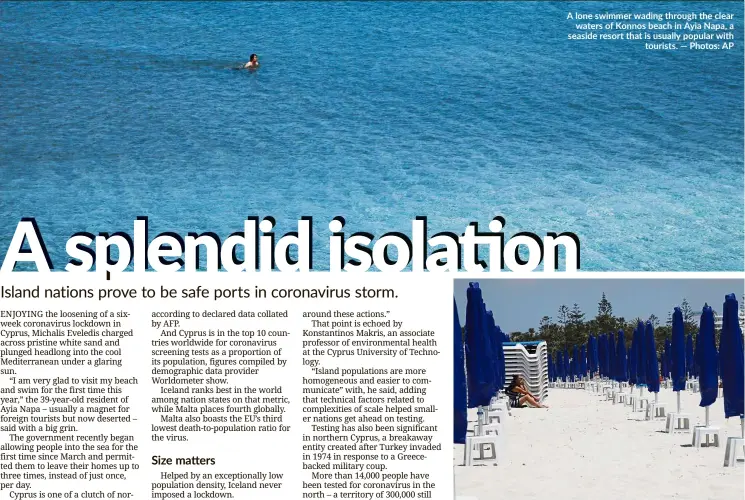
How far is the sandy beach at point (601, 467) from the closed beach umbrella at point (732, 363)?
0.59 meters

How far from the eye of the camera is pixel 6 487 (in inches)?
320

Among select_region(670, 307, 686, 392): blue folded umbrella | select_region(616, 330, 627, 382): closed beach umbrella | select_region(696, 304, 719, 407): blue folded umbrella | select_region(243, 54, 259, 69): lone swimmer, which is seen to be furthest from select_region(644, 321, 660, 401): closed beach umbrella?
select_region(243, 54, 259, 69): lone swimmer

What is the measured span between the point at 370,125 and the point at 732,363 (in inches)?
594

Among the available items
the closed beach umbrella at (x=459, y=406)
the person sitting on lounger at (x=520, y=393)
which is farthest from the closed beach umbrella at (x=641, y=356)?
the closed beach umbrella at (x=459, y=406)

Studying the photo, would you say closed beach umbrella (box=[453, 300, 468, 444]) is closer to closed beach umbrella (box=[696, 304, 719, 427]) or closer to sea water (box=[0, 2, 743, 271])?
closed beach umbrella (box=[696, 304, 719, 427])

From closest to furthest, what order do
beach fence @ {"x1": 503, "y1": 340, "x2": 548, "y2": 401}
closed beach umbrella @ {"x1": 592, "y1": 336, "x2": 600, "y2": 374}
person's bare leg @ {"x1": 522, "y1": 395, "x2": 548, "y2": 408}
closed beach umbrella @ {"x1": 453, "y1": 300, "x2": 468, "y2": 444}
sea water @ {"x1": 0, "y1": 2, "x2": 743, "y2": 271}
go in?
closed beach umbrella @ {"x1": 453, "y1": 300, "x2": 468, "y2": 444}, person's bare leg @ {"x1": 522, "y1": 395, "x2": 548, "y2": 408}, beach fence @ {"x1": 503, "y1": 340, "x2": 548, "y2": 401}, sea water @ {"x1": 0, "y1": 2, "x2": 743, "y2": 271}, closed beach umbrella @ {"x1": 592, "y1": 336, "x2": 600, "y2": 374}

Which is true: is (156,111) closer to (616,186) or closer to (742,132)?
(616,186)

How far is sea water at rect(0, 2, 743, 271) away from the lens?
19969 mm

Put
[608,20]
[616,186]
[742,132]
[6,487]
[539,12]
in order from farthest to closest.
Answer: [539,12]
[608,20]
[742,132]
[616,186]
[6,487]

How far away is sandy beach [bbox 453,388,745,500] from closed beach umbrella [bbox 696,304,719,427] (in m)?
0.62

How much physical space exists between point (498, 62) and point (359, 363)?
1811cm

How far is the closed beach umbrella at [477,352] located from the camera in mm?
9266

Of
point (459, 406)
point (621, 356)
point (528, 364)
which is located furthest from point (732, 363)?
point (528, 364)

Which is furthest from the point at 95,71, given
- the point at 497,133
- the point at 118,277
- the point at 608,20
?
the point at 118,277
